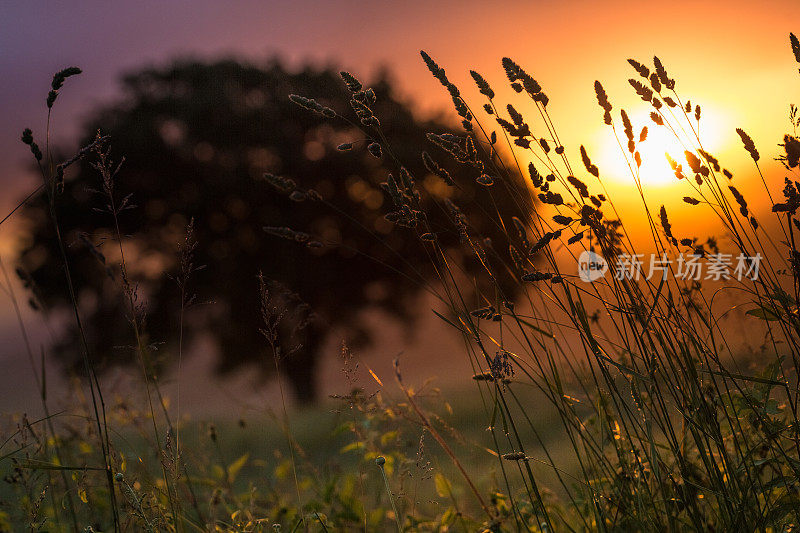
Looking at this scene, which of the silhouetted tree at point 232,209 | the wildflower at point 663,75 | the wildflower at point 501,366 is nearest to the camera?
the wildflower at point 501,366

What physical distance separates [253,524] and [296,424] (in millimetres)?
7381

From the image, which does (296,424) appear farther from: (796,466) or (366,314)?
(796,466)

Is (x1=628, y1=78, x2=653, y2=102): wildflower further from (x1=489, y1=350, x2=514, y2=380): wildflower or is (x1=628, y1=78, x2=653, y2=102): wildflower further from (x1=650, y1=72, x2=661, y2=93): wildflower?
(x1=489, y1=350, x2=514, y2=380): wildflower

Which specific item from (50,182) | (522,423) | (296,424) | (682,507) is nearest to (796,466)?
(682,507)

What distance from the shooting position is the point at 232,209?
1196 cm

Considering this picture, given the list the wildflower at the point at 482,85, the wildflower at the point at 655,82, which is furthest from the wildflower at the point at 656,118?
the wildflower at the point at 482,85

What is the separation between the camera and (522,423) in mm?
9242

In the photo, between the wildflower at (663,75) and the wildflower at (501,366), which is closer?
the wildflower at (501,366)

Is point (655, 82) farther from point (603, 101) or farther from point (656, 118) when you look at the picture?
point (603, 101)

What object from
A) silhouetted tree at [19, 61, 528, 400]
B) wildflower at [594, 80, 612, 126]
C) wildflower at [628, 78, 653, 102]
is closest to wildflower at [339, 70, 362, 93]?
wildflower at [594, 80, 612, 126]

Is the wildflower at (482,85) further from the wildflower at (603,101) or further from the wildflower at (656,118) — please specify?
the wildflower at (656,118)

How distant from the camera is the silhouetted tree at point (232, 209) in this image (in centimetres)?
1166

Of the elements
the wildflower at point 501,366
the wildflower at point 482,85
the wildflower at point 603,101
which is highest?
the wildflower at point 482,85

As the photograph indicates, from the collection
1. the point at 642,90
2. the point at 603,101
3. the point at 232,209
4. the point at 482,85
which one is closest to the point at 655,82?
the point at 642,90
